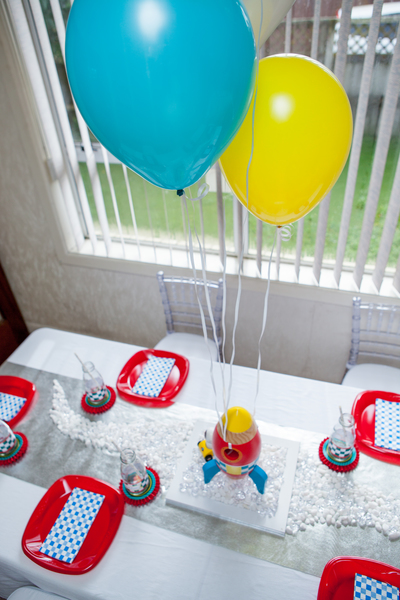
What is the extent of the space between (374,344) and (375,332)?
0.20ft

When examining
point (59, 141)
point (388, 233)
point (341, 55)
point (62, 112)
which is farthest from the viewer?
point (59, 141)

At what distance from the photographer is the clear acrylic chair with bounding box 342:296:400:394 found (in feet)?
5.74

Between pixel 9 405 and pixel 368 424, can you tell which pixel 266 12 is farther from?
pixel 9 405

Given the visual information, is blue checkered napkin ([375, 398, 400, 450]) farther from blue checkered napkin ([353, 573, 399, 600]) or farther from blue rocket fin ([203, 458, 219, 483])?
blue rocket fin ([203, 458, 219, 483])

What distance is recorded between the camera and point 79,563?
1.04 metres

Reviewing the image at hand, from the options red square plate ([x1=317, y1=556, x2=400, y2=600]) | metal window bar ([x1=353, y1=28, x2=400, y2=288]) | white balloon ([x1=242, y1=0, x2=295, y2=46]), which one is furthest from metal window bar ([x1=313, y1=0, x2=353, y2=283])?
red square plate ([x1=317, y1=556, x2=400, y2=600])

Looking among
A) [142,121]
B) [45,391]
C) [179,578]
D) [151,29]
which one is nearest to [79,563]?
[179,578]

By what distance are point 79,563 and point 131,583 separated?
147 millimetres

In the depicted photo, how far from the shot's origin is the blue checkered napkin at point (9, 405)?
1.47 m

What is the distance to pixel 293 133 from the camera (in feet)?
2.79

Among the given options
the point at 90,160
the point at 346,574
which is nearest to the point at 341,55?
the point at 90,160

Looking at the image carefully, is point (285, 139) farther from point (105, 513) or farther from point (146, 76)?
point (105, 513)

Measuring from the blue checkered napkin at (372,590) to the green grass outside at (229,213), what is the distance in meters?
1.39

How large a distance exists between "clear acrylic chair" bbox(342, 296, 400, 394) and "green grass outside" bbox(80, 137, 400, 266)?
0.99ft
